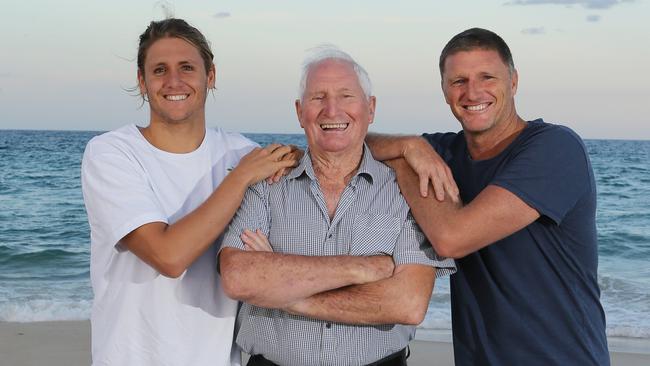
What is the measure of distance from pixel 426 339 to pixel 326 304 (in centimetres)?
487

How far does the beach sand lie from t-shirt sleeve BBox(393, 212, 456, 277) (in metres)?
3.71

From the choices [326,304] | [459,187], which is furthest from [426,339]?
[326,304]

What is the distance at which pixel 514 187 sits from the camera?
2.92 meters

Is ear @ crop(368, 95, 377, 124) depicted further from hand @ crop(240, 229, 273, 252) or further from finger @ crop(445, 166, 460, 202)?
hand @ crop(240, 229, 273, 252)

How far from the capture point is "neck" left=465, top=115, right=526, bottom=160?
10.6ft

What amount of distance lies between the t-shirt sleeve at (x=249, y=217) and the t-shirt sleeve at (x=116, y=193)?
25 cm

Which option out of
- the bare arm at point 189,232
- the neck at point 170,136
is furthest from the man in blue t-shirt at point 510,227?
the neck at point 170,136

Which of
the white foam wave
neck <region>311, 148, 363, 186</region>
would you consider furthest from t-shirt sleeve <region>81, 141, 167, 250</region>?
the white foam wave

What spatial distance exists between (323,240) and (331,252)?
54 mm

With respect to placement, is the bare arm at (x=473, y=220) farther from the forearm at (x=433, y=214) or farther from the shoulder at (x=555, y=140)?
the shoulder at (x=555, y=140)

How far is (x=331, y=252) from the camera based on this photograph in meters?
2.90

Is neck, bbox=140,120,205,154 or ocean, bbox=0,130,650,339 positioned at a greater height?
neck, bbox=140,120,205,154

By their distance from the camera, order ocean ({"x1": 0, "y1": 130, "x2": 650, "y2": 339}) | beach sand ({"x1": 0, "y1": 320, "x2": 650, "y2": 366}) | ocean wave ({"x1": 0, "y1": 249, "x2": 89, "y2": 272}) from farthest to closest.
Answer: ocean wave ({"x1": 0, "y1": 249, "x2": 89, "y2": 272}) → ocean ({"x1": 0, "y1": 130, "x2": 650, "y2": 339}) → beach sand ({"x1": 0, "y1": 320, "x2": 650, "y2": 366})

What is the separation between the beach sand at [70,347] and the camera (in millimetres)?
6535
